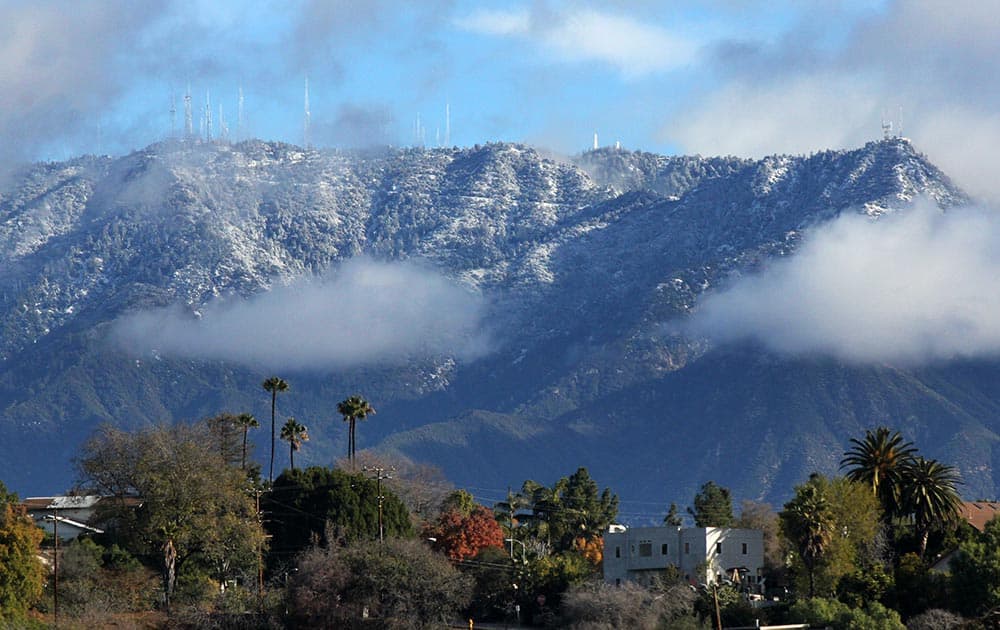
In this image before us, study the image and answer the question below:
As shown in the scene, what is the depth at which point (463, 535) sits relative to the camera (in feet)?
558

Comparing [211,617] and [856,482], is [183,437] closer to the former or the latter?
[211,617]

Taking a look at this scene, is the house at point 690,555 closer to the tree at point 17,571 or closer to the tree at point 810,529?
the tree at point 810,529

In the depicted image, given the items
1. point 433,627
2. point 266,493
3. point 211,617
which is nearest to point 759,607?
point 433,627

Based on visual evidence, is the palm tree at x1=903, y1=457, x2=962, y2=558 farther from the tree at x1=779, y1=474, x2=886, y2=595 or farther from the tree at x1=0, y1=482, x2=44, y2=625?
the tree at x1=0, y1=482, x2=44, y2=625

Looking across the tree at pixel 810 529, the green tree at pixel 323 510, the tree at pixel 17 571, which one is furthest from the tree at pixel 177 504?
the tree at pixel 810 529

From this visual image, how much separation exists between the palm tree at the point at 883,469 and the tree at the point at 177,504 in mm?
46738

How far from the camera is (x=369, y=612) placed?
438ft

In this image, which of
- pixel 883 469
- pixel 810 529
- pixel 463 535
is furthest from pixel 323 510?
pixel 883 469

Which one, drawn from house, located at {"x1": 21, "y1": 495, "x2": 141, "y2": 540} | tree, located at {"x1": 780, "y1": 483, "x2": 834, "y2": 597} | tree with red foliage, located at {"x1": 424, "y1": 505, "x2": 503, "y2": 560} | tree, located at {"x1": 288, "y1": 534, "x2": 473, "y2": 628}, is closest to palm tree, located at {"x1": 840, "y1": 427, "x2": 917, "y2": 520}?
tree, located at {"x1": 780, "y1": 483, "x2": 834, "y2": 597}

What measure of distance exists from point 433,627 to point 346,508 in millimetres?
31916

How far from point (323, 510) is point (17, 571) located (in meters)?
40.4

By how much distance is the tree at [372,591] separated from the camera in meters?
133

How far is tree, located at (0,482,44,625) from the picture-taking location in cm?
12462

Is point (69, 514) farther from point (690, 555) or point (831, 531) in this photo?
point (831, 531)
